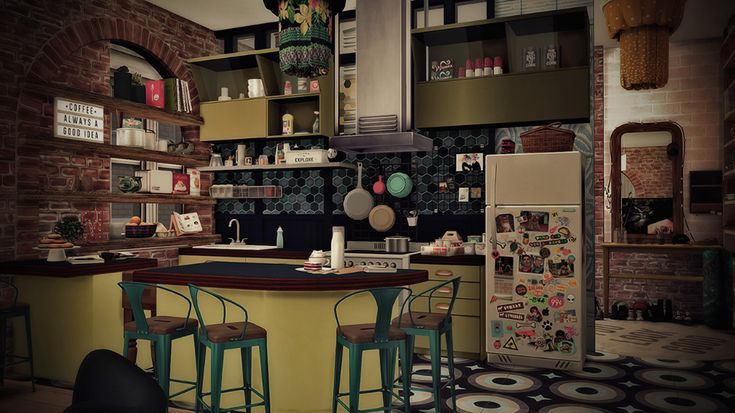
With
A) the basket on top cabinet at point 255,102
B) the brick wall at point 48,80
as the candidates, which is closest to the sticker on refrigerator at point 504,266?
the basket on top cabinet at point 255,102

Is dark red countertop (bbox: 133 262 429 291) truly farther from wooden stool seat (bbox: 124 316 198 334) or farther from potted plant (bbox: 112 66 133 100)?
potted plant (bbox: 112 66 133 100)

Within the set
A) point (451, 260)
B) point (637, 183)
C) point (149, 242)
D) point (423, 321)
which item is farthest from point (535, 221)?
point (149, 242)

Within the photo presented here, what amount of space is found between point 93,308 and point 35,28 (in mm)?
2310

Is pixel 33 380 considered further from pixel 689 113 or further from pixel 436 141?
pixel 689 113

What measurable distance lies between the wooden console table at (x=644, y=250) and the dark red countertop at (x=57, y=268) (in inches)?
205

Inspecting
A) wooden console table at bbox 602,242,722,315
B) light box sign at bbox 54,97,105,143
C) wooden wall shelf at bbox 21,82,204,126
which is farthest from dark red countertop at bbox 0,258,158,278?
wooden console table at bbox 602,242,722,315

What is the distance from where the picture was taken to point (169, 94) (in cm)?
606

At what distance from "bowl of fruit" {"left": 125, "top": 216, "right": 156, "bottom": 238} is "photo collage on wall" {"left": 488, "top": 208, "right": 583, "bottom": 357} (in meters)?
3.26

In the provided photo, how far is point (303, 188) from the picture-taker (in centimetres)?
641

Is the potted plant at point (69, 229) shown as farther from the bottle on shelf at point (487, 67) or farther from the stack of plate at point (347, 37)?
the bottle on shelf at point (487, 67)

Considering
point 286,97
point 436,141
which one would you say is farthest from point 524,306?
point 286,97

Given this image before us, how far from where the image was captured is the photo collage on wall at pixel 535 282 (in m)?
4.64

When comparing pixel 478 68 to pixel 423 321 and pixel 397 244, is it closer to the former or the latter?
pixel 397 244

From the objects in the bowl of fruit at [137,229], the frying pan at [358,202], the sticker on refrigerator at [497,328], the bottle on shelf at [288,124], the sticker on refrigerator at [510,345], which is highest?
the bottle on shelf at [288,124]
